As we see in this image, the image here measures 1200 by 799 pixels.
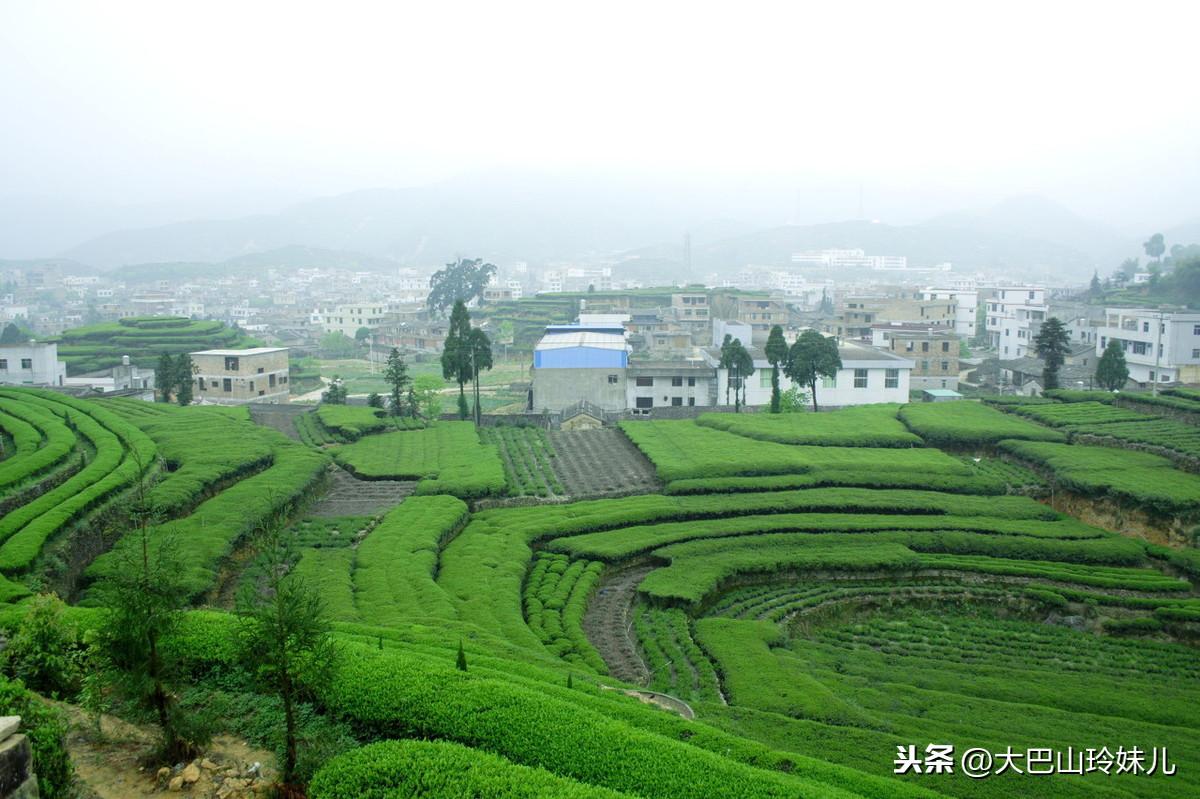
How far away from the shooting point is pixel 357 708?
13.1 meters

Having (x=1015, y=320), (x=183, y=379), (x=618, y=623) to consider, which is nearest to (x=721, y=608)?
(x=618, y=623)

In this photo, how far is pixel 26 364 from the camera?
2344 inches

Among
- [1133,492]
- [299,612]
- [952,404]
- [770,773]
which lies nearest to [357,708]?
[299,612]

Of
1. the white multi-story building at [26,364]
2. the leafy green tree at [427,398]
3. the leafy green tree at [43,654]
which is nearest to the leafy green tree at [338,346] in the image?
the leafy green tree at [427,398]

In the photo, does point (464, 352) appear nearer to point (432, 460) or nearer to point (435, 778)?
point (432, 460)

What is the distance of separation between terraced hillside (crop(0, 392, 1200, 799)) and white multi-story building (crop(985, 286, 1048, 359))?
42754 millimetres

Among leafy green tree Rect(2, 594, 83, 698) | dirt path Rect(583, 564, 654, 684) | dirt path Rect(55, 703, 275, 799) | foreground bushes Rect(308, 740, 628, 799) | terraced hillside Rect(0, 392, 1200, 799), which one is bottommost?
dirt path Rect(583, 564, 654, 684)

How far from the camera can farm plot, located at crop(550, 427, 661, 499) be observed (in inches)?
1487

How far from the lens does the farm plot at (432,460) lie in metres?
35.4

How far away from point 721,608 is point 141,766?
A: 726 inches

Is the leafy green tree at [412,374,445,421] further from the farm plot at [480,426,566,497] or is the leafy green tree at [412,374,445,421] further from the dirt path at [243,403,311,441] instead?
the dirt path at [243,403,311,441]

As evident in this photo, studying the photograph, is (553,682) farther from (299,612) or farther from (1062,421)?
(1062,421)

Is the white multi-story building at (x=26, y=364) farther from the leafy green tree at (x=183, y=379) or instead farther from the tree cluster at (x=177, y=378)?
the leafy green tree at (x=183, y=379)

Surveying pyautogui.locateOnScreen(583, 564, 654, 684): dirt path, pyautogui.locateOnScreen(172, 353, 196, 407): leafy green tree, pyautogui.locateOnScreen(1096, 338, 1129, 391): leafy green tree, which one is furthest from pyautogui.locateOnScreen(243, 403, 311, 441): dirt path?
pyautogui.locateOnScreen(1096, 338, 1129, 391): leafy green tree
